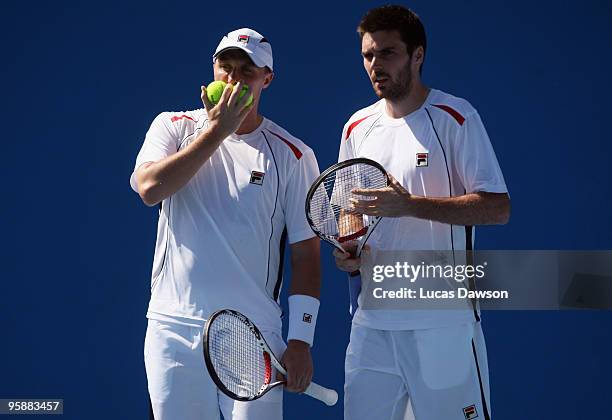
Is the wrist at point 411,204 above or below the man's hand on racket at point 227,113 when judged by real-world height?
below

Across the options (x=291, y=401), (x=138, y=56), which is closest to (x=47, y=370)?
(x=291, y=401)

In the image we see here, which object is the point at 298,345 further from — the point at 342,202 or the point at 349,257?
the point at 342,202

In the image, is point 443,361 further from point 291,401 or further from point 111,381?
point 111,381

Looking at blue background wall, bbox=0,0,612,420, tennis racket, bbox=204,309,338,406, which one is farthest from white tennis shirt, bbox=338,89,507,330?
blue background wall, bbox=0,0,612,420

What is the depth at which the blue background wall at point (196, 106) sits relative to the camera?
14.9ft

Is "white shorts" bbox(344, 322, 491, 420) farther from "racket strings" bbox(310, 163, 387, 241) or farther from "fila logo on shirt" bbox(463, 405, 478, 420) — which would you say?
"racket strings" bbox(310, 163, 387, 241)

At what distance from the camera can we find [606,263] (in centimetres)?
444

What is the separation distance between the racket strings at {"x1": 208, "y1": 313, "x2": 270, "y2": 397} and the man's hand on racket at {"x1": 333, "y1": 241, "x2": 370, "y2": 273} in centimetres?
35

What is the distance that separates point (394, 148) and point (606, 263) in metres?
1.51

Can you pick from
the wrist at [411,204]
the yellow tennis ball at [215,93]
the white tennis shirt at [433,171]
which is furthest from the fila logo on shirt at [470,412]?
the yellow tennis ball at [215,93]

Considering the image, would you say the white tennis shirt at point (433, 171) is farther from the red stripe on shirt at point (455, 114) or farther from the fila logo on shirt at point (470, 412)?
the fila logo on shirt at point (470, 412)

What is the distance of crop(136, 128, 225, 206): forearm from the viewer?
3.10m

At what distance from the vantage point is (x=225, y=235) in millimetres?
3215

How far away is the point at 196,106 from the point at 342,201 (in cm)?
153
